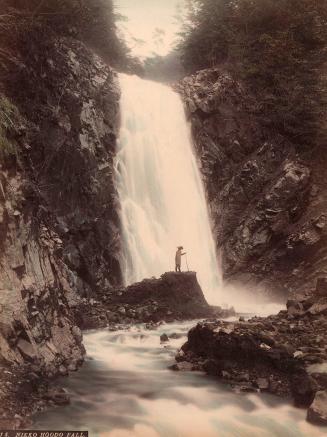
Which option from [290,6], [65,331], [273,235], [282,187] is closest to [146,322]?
[65,331]

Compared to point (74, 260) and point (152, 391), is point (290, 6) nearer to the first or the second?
point (74, 260)

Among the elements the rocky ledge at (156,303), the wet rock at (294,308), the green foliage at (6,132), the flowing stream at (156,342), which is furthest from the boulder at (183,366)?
the green foliage at (6,132)

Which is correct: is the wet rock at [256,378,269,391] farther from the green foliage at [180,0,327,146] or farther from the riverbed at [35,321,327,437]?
the green foliage at [180,0,327,146]

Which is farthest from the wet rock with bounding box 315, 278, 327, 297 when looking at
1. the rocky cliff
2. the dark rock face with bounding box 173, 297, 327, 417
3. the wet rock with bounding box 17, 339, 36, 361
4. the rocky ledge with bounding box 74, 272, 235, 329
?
the wet rock with bounding box 17, 339, 36, 361

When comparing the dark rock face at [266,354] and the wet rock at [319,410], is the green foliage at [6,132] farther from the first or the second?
the wet rock at [319,410]

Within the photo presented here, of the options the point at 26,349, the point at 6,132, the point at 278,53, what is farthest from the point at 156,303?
the point at 278,53

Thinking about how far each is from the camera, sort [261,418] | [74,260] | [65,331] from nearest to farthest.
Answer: [261,418] < [65,331] < [74,260]
